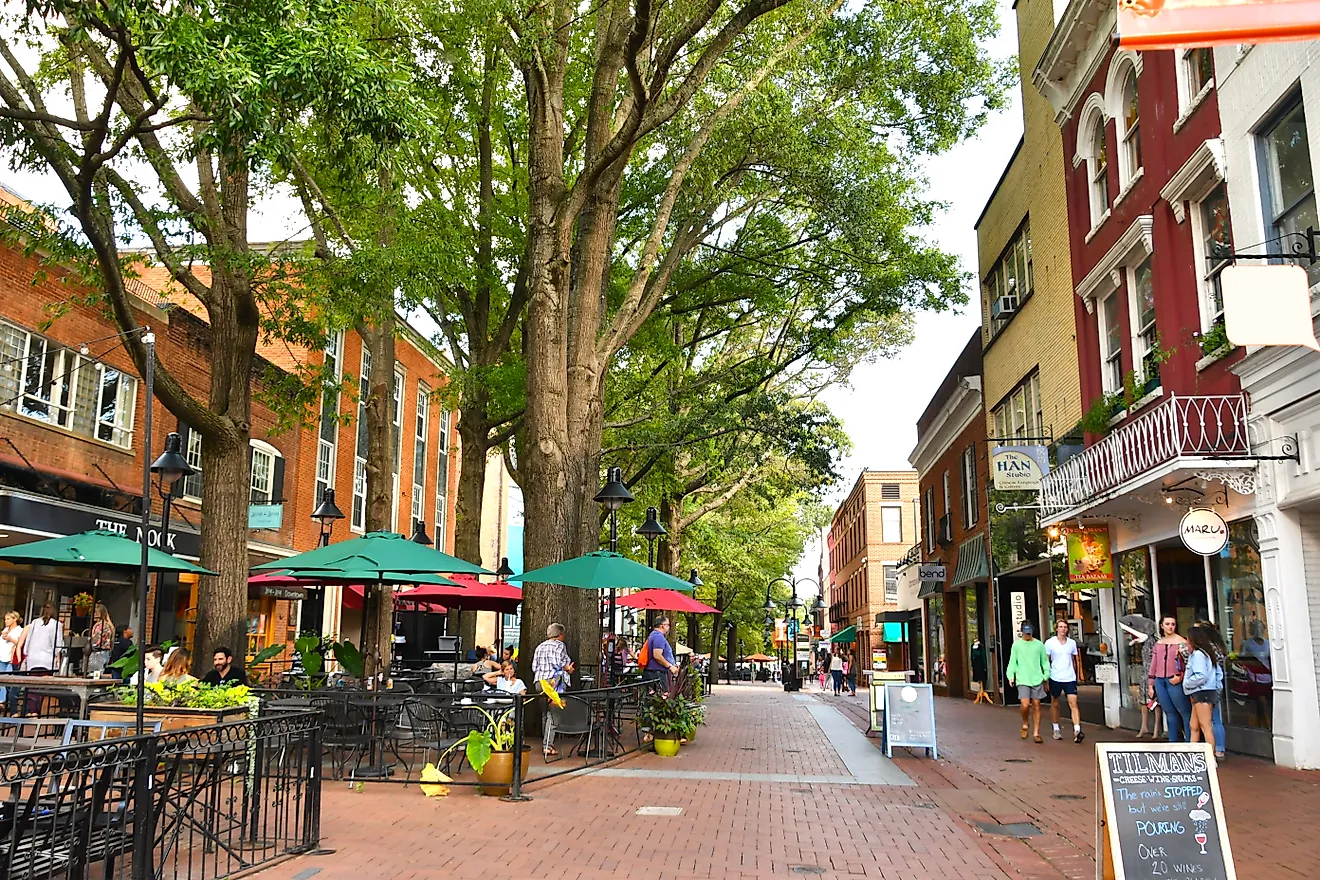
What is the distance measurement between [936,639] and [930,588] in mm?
2240

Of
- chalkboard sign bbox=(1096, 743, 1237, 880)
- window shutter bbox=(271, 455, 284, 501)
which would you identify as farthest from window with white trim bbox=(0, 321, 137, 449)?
chalkboard sign bbox=(1096, 743, 1237, 880)

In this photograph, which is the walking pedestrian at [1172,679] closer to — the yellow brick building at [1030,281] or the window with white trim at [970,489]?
the yellow brick building at [1030,281]

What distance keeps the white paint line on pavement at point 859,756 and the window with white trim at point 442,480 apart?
23.7m

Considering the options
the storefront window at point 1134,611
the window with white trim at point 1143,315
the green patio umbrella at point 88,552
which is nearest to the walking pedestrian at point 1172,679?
the storefront window at point 1134,611

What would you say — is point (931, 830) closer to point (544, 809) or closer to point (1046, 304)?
point (544, 809)

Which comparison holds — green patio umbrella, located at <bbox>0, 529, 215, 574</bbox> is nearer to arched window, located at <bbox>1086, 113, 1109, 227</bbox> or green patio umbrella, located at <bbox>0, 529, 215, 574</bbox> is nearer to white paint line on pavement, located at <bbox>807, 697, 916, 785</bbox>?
white paint line on pavement, located at <bbox>807, 697, 916, 785</bbox>

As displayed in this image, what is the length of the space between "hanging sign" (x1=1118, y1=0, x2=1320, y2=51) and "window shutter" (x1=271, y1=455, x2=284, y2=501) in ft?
83.2

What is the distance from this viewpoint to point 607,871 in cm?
691

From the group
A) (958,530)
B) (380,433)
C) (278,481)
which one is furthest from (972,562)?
(278,481)

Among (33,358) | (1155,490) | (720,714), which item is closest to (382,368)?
(33,358)

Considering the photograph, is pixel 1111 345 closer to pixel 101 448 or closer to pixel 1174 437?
pixel 1174 437

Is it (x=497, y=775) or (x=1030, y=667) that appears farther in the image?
(x=1030, y=667)

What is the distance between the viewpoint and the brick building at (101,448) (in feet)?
56.3

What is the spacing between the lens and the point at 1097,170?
18.2 metres
